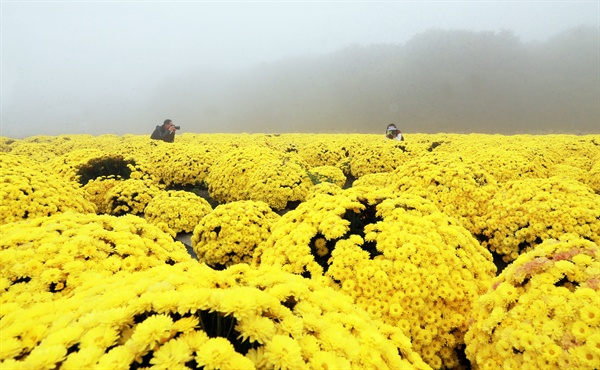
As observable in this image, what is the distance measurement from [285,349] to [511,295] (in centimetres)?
241

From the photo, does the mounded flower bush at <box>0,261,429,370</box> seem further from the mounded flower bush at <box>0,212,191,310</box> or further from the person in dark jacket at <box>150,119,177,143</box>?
the person in dark jacket at <box>150,119,177,143</box>

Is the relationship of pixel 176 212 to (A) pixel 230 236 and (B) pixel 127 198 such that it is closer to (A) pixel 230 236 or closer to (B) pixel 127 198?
(B) pixel 127 198

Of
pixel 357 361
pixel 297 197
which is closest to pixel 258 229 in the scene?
pixel 297 197

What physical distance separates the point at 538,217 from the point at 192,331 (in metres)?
6.09

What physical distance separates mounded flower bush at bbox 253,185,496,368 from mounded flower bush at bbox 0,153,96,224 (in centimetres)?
422

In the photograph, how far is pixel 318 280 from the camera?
3.95 m

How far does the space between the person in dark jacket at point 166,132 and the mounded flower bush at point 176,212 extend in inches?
484

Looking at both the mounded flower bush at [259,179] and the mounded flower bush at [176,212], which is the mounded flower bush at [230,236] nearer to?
the mounded flower bush at [176,212]

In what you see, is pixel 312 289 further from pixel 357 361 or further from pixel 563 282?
pixel 563 282

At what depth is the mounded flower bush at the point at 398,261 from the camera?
3.74 metres

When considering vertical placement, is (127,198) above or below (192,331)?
below

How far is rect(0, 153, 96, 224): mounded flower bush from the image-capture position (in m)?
5.98

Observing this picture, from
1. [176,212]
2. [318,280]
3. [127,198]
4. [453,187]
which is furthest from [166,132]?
[318,280]

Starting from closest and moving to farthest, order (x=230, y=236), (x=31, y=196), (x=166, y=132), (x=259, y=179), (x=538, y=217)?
(x=538, y=217), (x=31, y=196), (x=230, y=236), (x=259, y=179), (x=166, y=132)
